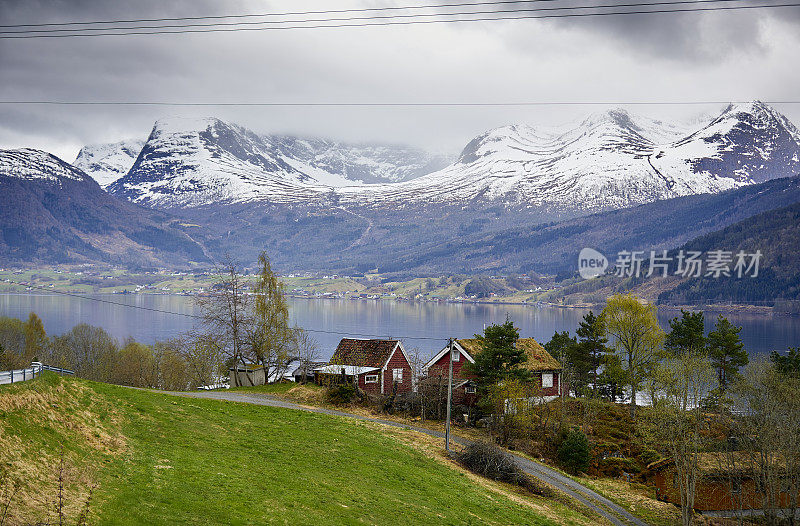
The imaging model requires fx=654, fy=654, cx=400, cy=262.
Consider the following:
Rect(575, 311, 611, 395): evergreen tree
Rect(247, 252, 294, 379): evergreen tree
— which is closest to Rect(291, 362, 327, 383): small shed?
Rect(247, 252, 294, 379): evergreen tree

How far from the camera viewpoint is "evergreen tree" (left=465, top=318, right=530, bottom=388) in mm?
47250

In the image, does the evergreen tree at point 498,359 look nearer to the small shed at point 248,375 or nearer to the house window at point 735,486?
the house window at point 735,486

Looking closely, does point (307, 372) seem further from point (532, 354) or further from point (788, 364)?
point (788, 364)

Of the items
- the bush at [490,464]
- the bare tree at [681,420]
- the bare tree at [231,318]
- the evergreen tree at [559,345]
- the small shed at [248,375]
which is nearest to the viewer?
the bush at [490,464]

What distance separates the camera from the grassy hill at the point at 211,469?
56.3 ft

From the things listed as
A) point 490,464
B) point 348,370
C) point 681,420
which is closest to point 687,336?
point 681,420

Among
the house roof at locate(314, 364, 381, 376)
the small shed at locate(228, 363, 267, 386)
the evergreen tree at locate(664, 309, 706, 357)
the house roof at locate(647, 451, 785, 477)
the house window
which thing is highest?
the evergreen tree at locate(664, 309, 706, 357)

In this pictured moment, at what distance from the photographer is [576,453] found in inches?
1662

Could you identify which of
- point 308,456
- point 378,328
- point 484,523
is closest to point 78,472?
point 308,456

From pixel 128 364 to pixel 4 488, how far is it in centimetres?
7297

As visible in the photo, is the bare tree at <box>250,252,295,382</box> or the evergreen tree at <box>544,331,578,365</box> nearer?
the bare tree at <box>250,252,295,382</box>

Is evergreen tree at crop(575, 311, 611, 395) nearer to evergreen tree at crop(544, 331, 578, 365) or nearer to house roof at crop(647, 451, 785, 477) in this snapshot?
evergreen tree at crop(544, 331, 578, 365)

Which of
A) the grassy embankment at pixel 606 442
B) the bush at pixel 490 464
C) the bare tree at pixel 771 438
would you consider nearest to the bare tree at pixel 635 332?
the grassy embankment at pixel 606 442

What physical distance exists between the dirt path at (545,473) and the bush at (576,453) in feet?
9.49
